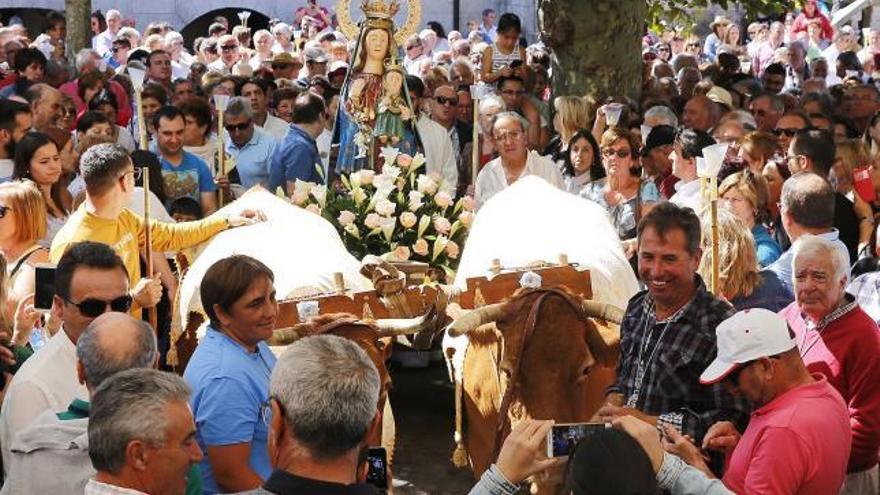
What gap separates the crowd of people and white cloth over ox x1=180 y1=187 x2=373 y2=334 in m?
0.19

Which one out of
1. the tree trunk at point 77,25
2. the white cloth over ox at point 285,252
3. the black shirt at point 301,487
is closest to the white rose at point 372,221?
the white cloth over ox at point 285,252

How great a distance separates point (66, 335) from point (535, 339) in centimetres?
219

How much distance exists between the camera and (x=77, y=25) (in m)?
19.7

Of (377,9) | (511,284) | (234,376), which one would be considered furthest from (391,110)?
(234,376)

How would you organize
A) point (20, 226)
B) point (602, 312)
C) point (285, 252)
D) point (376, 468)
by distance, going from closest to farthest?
point (376, 468) → point (602, 312) → point (20, 226) → point (285, 252)

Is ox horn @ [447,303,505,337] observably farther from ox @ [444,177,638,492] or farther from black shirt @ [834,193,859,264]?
black shirt @ [834,193,859,264]

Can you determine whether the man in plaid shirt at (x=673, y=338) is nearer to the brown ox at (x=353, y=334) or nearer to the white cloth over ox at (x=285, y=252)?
the brown ox at (x=353, y=334)

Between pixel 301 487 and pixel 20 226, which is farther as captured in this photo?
pixel 20 226

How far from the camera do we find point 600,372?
278 inches

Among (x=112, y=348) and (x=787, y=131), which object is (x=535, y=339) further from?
(x=787, y=131)

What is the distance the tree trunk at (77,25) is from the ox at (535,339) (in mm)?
12372

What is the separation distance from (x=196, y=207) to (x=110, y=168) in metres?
2.35

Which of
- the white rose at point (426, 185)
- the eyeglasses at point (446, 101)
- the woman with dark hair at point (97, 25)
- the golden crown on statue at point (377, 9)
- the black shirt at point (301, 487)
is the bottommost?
the black shirt at point (301, 487)

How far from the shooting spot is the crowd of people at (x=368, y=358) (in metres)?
4.21
